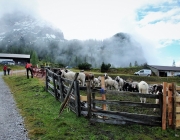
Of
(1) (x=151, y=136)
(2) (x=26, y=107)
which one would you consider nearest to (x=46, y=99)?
(2) (x=26, y=107)

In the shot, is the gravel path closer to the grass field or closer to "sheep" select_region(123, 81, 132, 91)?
the grass field

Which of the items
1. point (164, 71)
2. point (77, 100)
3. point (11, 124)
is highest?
point (77, 100)

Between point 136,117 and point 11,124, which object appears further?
point 11,124

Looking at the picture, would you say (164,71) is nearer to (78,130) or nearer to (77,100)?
(77,100)

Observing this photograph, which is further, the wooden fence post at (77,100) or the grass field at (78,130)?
the wooden fence post at (77,100)

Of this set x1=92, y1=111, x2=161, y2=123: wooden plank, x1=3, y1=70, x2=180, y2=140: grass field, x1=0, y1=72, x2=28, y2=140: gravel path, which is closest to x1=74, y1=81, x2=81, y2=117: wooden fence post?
x1=3, y1=70, x2=180, y2=140: grass field

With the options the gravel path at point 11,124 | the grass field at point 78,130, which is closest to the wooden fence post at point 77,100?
the grass field at point 78,130

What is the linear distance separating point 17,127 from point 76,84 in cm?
345

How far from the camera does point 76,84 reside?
33.7 feet

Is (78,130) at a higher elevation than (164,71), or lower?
lower

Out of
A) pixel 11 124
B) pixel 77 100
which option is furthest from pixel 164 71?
pixel 11 124

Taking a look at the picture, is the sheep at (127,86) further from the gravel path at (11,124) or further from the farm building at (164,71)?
the farm building at (164,71)

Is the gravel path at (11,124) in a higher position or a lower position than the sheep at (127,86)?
lower

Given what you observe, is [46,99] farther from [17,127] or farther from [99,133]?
[99,133]
